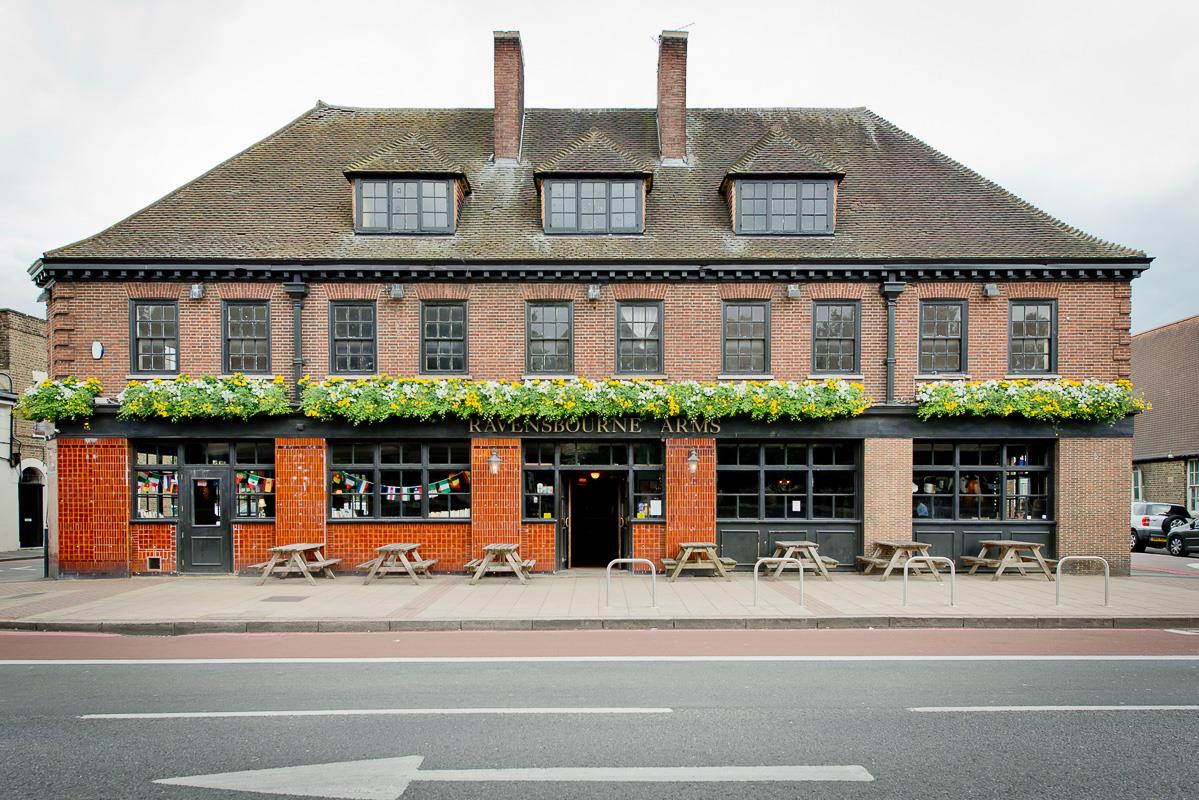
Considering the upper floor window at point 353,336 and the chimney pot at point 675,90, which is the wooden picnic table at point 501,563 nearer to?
the upper floor window at point 353,336

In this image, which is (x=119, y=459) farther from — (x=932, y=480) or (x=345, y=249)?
(x=932, y=480)

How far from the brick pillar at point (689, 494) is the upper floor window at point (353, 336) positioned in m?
6.87

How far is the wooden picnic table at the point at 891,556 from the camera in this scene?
14.4m

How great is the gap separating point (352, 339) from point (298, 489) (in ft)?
11.2

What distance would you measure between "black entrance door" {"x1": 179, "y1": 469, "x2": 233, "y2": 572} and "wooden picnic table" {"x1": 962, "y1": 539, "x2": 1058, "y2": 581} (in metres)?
15.9

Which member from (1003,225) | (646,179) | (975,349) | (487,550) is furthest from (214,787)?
→ (1003,225)

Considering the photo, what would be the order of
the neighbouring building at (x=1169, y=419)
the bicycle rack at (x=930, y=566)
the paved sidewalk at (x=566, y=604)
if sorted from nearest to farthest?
the paved sidewalk at (x=566, y=604) → the bicycle rack at (x=930, y=566) → the neighbouring building at (x=1169, y=419)

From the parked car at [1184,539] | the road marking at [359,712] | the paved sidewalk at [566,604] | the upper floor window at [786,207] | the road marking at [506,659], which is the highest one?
the upper floor window at [786,207]

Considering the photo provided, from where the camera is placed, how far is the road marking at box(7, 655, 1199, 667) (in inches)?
348

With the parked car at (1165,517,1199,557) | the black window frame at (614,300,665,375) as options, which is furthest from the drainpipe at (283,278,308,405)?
the parked car at (1165,517,1199,557)

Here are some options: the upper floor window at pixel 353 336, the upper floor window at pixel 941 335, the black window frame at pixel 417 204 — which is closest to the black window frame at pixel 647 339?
the black window frame at pixel 417 204

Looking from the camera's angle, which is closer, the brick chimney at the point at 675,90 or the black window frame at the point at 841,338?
the black window frame at the point at 841,338

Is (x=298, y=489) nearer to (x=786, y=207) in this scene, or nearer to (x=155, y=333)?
(x=155, y=333)

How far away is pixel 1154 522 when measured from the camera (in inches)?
1013
